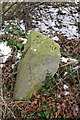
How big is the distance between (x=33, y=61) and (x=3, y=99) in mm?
804

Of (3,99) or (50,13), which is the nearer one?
(3,99)

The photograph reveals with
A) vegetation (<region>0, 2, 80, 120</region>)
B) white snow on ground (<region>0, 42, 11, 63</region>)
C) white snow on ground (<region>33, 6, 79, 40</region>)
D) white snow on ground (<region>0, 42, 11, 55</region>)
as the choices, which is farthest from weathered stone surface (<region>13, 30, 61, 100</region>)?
white snow on ground (<region>33, 6, 79, 40</region>)

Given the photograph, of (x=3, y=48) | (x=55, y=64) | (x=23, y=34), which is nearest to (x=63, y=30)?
(x=23, y=34)

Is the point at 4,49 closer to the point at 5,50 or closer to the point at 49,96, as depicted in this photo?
the point at 5,50

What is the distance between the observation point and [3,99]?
3021mm

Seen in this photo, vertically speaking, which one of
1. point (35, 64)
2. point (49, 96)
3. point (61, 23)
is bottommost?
point (49, 96)

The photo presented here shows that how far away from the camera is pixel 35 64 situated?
287 centimetres

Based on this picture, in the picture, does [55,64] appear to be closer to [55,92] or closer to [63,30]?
[55,92]

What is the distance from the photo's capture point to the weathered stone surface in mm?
2835

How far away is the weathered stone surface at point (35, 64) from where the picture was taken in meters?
2.84

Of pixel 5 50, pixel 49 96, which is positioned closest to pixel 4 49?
pixel 5 50

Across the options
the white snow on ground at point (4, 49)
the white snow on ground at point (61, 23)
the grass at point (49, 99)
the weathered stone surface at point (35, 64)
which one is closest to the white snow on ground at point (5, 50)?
the white snow on ground at point (4, 49)

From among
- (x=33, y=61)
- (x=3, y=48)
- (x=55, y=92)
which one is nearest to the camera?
(x=33, y=61)

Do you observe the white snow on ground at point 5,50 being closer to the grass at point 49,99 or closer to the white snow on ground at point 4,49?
the white snow on ground at point 4,49
